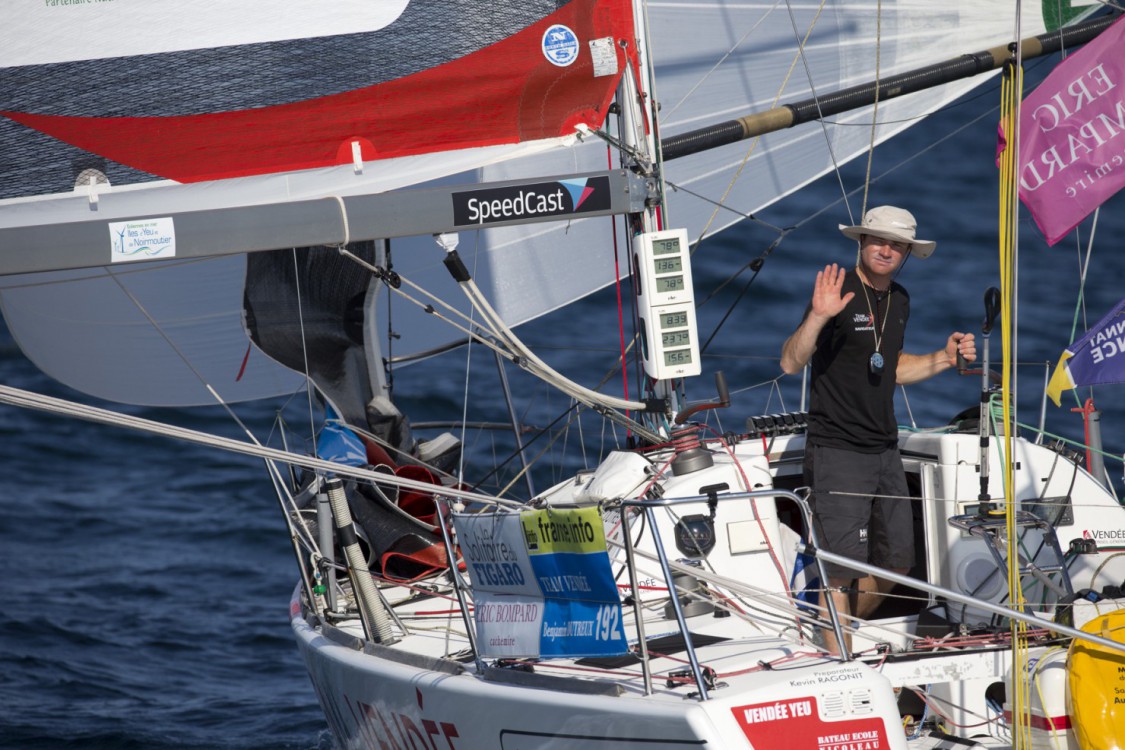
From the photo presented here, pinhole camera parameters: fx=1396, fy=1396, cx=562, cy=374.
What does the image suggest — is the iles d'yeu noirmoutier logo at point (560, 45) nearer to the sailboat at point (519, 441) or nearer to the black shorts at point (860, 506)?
the sailboat at point (519, 441)

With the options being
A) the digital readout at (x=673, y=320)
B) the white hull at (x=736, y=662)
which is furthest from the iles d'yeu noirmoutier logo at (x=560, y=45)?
the white hull at (x=736, y=662)

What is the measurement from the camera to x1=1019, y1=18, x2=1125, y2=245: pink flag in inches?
191

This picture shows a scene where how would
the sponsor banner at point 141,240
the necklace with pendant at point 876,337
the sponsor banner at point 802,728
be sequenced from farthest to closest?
the necklace with pendant at point 876,337 → the sponsor banner at point 141,240 → the sponsor banner at point 802,728

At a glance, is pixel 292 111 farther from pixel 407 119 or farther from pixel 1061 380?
pixel 1061 380

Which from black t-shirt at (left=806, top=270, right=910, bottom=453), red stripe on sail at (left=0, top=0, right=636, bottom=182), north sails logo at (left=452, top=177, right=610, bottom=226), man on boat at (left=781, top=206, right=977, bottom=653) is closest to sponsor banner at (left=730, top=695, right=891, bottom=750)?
man on boat at (left=781, top=206, right=977, bottom=653)

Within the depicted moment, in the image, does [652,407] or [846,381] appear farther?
[652,407]

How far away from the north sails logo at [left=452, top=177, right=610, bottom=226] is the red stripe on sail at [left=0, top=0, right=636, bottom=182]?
561 mm

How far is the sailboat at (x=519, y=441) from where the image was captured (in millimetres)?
3596

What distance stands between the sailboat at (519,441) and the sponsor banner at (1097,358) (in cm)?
27

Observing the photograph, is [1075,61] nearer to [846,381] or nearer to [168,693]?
[846,381]

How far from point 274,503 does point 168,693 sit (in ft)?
8.07

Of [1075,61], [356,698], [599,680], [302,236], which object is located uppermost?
[1075,61]

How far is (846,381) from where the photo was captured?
4.53 metres

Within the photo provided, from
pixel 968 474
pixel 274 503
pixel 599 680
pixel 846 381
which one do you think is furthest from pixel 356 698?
pixel 274 503
